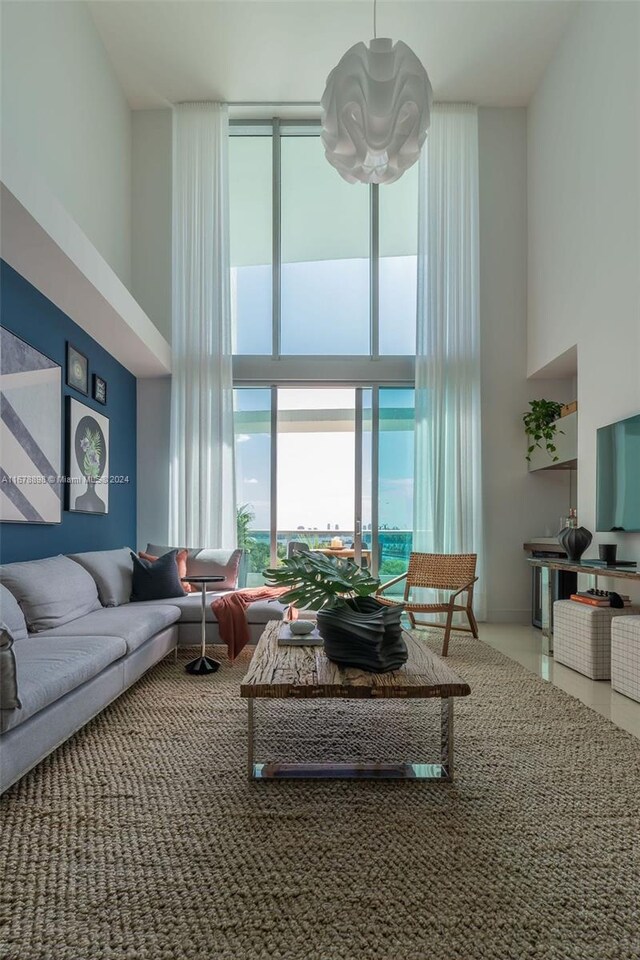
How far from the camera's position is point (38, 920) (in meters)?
1.40

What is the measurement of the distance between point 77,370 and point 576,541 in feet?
13.2

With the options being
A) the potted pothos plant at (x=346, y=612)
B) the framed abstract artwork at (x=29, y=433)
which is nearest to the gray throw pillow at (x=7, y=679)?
the potted pothos plant at (x=346, y=612)

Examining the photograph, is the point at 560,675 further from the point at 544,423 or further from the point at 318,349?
the point at 318,349

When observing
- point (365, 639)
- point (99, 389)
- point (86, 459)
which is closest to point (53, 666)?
point (365, 639)

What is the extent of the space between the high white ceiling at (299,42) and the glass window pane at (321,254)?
2.38 ft

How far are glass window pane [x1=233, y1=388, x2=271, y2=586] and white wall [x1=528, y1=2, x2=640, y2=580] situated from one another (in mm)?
2942

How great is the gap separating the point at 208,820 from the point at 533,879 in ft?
3.25

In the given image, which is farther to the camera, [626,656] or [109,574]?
[109,574]

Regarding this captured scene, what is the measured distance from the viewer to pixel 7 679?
73.9 inches

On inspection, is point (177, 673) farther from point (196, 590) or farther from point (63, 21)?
point (63, 21)

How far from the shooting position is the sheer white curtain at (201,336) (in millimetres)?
5887

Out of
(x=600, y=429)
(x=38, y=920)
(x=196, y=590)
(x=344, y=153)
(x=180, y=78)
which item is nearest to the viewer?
(x=38, y=920)

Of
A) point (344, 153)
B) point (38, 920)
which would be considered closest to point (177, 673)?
point (38, 920)

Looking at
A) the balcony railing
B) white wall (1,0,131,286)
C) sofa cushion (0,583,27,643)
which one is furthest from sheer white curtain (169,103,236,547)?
sofa cushion (0,583,27,643)
